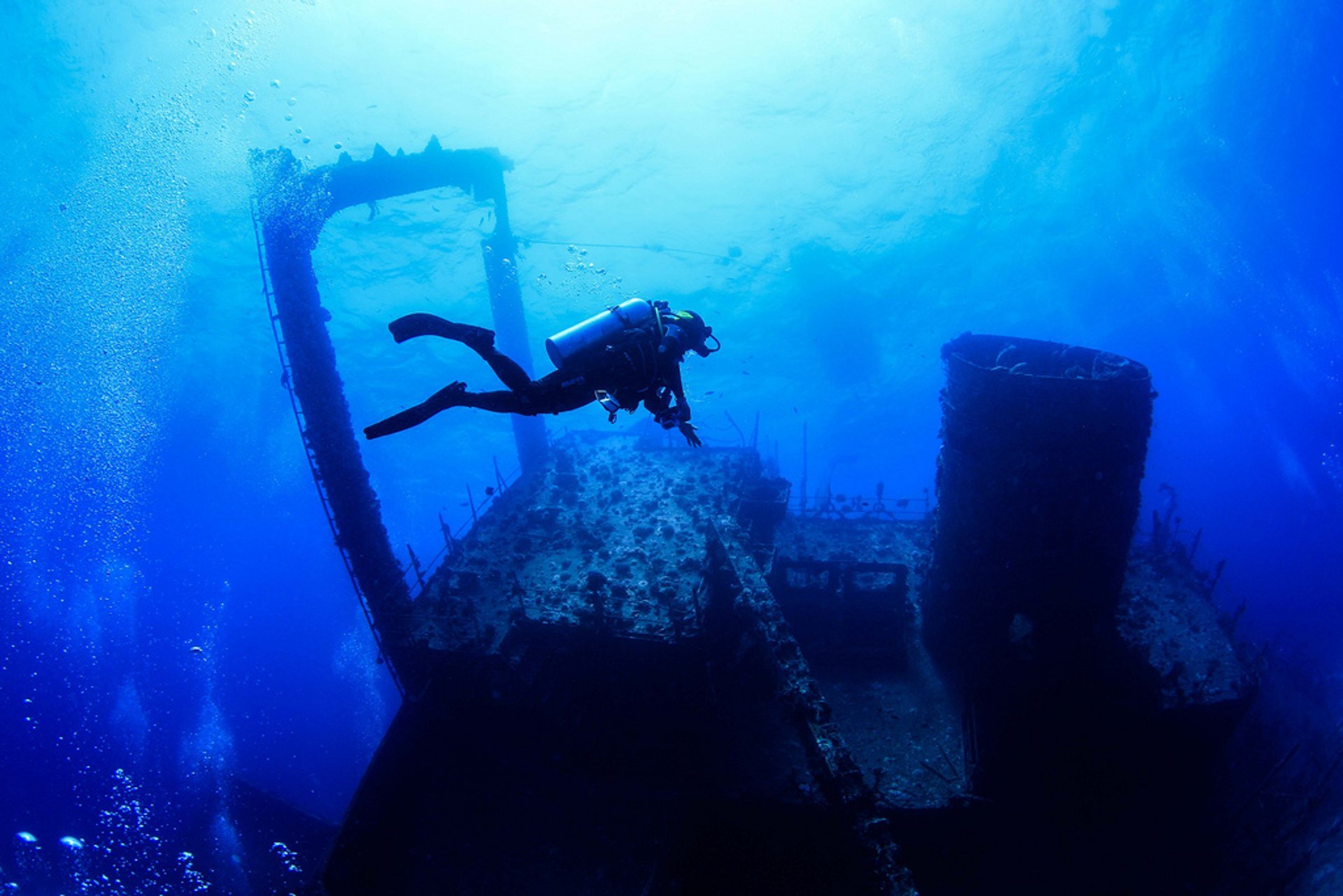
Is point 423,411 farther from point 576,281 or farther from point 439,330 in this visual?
point 576,281

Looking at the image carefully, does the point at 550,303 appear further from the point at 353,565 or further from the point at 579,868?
the point at 579,868

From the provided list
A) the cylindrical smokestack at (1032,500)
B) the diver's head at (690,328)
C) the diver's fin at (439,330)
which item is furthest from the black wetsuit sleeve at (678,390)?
the cylindrical smokestack at (1032,500)

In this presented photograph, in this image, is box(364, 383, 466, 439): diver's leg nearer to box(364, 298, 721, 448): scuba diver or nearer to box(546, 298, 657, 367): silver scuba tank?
box(364, 298, 721, 448): scuba diver

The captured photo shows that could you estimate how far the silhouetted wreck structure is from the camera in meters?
7.30

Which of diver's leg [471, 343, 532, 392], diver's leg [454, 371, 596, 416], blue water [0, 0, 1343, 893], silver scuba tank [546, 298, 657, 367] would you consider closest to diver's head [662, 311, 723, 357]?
silver scuba tank [546, 298, 657, 367]

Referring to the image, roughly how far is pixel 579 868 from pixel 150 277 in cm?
4028

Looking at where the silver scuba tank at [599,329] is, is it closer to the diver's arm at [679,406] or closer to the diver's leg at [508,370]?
the diver's leg at [508,370]

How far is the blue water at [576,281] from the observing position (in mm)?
26438

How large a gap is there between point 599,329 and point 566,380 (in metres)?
0.53

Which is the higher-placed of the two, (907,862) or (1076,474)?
(1076,474)

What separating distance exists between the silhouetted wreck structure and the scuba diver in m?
4.31

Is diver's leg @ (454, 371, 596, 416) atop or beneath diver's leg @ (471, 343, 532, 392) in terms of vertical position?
beneath

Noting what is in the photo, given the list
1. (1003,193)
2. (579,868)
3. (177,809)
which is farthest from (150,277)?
(1003,193)

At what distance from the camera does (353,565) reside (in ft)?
37.4
